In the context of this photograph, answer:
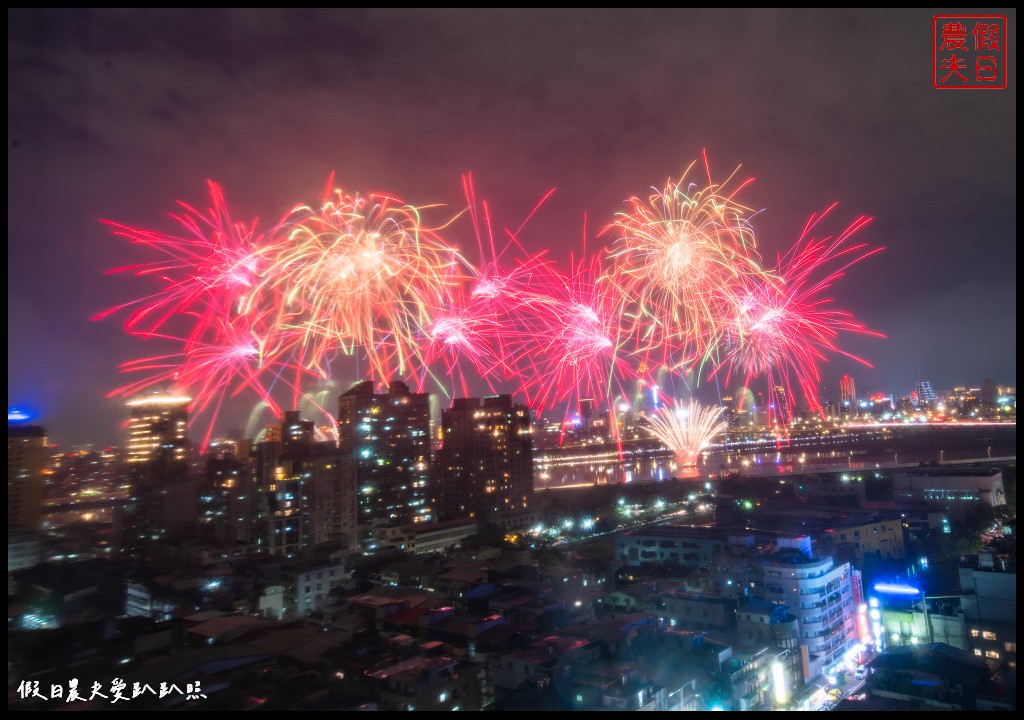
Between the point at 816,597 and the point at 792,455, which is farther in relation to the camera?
the point at 792,455

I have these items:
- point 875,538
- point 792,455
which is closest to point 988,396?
point 792,455

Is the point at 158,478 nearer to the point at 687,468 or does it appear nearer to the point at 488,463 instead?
the point at 488,463

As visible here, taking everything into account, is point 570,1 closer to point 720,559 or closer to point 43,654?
point 43,654

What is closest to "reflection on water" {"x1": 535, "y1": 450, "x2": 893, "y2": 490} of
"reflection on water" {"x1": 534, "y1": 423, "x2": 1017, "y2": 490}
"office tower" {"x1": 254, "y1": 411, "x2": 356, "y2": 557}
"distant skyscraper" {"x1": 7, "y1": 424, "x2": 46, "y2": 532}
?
"reflection on water" {"x1": 534, "y1": 423, "x2": 1017, "y2": 490}

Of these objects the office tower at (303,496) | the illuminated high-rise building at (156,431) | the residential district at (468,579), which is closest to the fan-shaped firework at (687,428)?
the residential district at (468,579)

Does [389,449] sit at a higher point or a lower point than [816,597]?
higher

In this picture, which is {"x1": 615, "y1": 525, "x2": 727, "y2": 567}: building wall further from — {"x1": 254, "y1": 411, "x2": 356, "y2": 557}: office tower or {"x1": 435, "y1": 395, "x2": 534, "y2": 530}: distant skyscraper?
{"x1": 254, "y1": 411, "x2": 356, "y2": 557}: office tower
